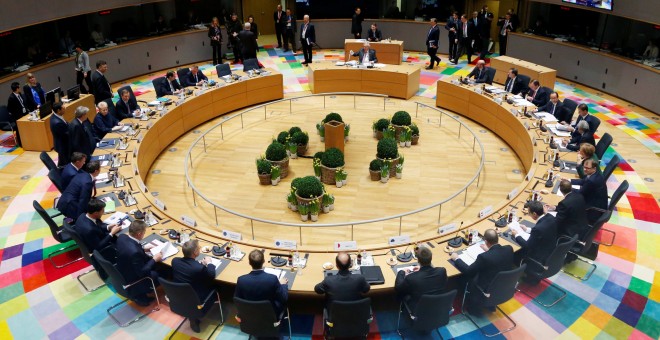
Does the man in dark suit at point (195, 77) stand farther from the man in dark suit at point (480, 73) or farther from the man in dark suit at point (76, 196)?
the man in dark suit at point (480, 73)

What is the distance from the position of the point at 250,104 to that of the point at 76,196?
27.0 feet

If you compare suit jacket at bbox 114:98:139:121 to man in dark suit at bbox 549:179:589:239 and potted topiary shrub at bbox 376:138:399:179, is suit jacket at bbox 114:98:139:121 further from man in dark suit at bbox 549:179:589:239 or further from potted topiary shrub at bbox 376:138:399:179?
man in dark suit at bbox 549:179:589:239

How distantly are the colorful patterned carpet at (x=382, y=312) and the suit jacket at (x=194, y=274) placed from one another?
844 mm

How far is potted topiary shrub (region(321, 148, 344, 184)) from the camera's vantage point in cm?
1170

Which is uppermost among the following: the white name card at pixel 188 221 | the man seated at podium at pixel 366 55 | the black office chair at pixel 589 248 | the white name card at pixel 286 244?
the man seated at podium at pixel 366 55

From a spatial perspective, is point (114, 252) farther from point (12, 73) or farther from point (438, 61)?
point (438, 61)

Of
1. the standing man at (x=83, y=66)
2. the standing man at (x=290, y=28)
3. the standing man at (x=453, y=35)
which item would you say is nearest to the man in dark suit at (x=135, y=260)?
the standing man at (x=83, y=66)

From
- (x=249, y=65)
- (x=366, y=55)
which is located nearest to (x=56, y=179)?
(x=249, y=65)

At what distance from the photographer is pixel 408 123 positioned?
45.4 feet

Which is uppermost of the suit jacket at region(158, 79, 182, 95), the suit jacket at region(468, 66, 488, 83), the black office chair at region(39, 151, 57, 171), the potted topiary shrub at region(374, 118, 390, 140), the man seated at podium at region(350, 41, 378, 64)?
the man seated at podium at region(350, 41, 378, 64)

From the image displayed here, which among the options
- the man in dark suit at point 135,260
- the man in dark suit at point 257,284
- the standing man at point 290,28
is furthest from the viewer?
the standing man at point 290,28

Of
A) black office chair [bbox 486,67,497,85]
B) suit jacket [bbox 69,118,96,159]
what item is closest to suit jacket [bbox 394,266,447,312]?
suit jacket [bbox 69,118,96,159]

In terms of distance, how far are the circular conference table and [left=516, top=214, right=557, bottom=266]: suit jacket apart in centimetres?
21

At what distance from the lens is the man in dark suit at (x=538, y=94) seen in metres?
13.8
